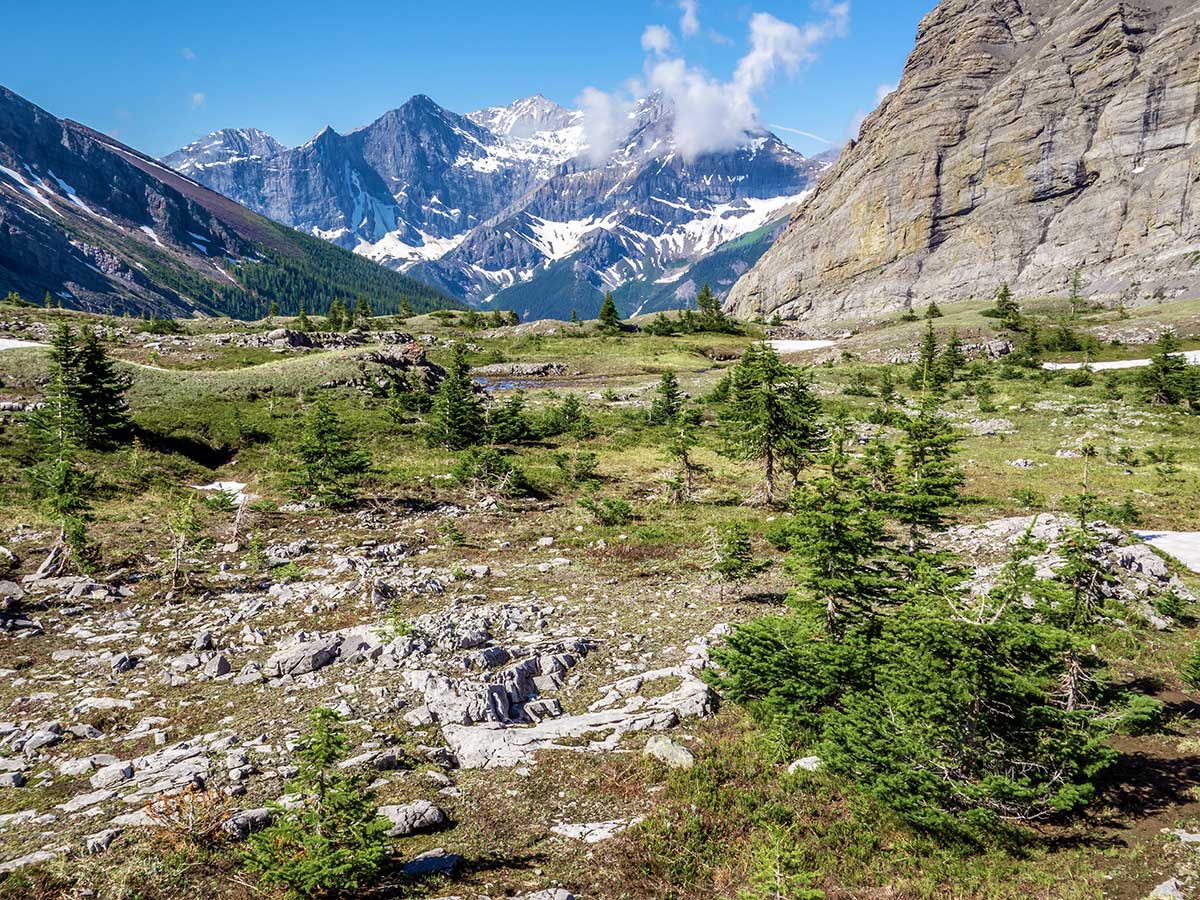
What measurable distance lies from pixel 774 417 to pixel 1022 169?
179322 mm

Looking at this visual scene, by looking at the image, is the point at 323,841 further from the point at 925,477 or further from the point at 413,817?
the point at 925,477

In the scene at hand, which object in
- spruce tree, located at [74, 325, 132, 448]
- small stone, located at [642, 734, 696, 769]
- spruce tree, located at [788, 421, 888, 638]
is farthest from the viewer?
spruce tree, located at [74, 325, 132, 448]

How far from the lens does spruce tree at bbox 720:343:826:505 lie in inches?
1025

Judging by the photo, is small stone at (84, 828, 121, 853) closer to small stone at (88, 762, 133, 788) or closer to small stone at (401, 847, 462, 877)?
small stone at (88, 762, 133, 788)

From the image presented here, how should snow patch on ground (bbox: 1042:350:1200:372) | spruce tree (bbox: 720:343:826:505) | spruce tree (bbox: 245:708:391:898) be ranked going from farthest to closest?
snow patch on ground (bbox: 1042:350:1200:372) < spruce tree (bbox: 720:343:826:505) < spruce tree (bbox: 245:708:391:898)

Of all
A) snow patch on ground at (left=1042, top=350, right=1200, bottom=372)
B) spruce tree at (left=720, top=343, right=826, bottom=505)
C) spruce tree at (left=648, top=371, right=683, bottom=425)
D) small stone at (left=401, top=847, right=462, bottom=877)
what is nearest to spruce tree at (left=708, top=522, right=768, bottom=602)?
spruce tree at (left=720, top=343, right=826, bottom=505)

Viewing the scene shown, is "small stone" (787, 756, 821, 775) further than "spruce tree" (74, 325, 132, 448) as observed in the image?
No

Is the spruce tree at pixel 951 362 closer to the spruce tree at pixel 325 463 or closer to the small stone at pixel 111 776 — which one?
the spruce tree at pixel 325 463

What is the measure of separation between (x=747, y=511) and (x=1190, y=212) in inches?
6278

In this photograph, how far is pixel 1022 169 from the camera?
504 feet

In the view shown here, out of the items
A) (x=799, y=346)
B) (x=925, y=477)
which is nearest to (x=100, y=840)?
(x=925, y=477)

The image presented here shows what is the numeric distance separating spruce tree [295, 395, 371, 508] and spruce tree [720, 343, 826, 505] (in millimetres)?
17994

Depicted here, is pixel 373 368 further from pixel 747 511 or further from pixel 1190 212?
pixel 1190 212

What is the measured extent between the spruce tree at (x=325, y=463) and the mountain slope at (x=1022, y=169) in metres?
145
